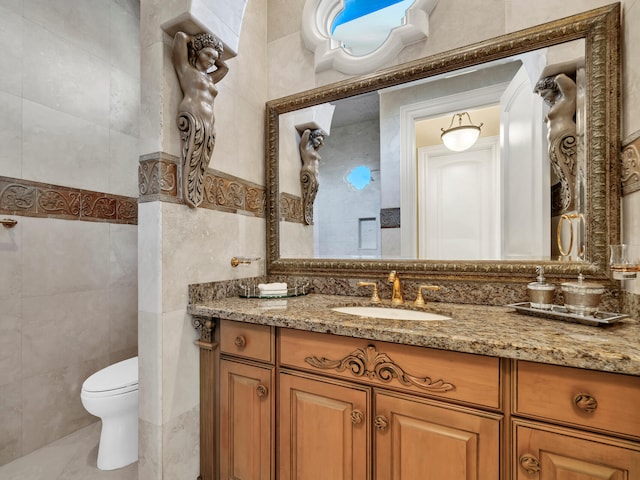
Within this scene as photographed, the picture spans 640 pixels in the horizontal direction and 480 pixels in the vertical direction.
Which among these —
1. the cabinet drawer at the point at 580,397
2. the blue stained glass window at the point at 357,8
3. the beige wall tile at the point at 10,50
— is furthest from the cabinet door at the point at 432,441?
the beige wall tile at the point at 10,50

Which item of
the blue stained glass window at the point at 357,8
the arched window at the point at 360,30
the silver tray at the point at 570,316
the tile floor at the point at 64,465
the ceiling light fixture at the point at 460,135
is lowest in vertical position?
the tile floor at the point at 64,465

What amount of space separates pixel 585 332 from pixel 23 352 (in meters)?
2.63

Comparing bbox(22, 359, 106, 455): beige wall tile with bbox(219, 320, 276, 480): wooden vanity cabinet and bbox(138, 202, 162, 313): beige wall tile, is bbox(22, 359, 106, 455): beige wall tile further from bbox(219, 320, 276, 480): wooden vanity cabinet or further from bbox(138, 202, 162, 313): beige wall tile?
bbox(219, 320, 276, 480): wooden vanity cabinet

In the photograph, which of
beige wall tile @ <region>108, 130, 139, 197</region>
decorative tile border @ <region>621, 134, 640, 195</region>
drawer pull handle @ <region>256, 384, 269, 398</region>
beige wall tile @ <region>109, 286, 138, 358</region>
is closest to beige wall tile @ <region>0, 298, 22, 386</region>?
beige wall tile @ <region>109, 286, 138, 358</region>

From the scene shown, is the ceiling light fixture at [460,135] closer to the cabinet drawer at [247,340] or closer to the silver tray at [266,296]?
the silver tray at [266,296]

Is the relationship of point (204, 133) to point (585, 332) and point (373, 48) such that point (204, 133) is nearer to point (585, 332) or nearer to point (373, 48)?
point (373, 48)

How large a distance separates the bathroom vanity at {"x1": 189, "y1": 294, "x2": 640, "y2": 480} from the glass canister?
0.08 metres

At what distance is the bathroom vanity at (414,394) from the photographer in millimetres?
755

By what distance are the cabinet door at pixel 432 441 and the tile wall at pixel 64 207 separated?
202 centimetres

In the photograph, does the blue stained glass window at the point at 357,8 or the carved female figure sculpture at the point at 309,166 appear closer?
the blue stained glass window at the point at 357,8

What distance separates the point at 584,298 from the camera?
1035 mm

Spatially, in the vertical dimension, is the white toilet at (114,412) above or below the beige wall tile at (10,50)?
below

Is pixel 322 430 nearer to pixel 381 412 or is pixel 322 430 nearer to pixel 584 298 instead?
pixel 381 412

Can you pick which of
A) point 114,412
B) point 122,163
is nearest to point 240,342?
point 114,412
